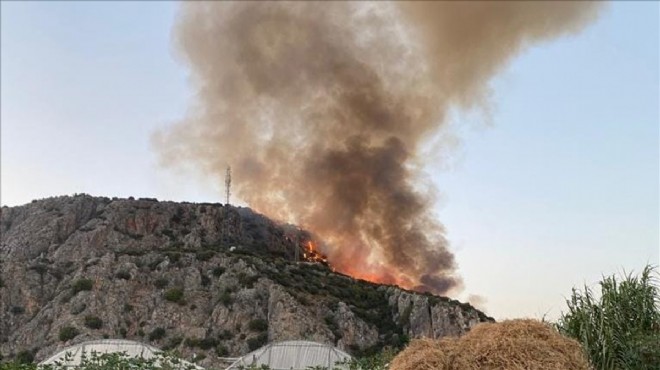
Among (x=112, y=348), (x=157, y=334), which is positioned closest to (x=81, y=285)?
(x=157, y=334)

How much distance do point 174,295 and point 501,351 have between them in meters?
76.1

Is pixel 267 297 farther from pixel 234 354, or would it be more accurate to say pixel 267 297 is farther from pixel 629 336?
pixel 629 336

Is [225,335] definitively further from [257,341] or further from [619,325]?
[619,325]

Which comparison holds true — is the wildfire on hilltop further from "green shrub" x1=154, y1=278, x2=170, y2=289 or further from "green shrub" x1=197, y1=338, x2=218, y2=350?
"green shrub" x1=197, y1=338, x2=218, y2=350

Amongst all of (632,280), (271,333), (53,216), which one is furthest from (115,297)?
(632,280)

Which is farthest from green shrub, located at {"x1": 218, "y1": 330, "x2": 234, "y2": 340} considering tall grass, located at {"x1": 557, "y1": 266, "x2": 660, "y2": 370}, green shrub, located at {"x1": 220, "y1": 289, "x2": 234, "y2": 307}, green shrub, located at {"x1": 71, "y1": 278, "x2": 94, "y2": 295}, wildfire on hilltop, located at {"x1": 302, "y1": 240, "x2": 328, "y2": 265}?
tall grass, located at {"x1": 557, "y1": 266, "x2": 660, "y2": 370}

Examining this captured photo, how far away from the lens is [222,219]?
12112 centimetres

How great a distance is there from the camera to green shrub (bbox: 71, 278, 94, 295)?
8231 cm

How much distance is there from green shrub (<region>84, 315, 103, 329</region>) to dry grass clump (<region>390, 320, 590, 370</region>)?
7042cm

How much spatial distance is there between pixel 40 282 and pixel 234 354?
1252 inches

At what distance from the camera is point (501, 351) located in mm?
10758

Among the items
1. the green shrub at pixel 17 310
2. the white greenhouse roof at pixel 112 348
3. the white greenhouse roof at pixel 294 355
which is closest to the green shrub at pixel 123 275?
the green shrub at pixel 17 310

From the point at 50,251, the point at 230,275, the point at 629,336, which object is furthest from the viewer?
the point at 50,251

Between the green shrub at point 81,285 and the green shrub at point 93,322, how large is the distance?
246 inches
